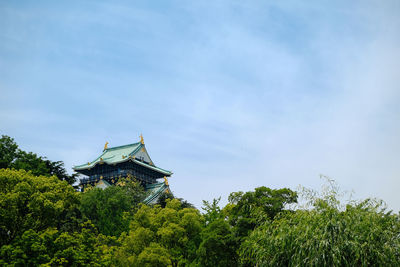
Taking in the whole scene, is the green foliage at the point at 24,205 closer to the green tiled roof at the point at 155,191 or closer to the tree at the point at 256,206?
A: the tree at the point at 256,206

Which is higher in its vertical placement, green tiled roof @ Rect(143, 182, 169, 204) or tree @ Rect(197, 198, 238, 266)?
green tiled roof @ Rect(143, 182, 169, 204)

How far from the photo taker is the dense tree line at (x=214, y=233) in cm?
1444

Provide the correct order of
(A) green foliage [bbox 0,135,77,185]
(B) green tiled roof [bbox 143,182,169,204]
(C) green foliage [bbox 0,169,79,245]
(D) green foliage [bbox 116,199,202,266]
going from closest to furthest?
1. (C) green foliage [bbox 0,169,79,245]
2. (D) green foliage [bbox 116,199,202,266]
3. (A) green foliage [bbox 0,135,77,185]
4. (B) green tiled roof [bbox 143,182,169,204]

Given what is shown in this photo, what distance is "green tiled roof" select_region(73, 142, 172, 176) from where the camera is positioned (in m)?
51.0

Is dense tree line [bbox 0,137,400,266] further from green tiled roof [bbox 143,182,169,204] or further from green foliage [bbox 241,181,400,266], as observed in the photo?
green tiled roof [bbox 143,182,169,204]

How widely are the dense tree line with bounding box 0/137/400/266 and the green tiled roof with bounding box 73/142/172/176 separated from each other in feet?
84.6

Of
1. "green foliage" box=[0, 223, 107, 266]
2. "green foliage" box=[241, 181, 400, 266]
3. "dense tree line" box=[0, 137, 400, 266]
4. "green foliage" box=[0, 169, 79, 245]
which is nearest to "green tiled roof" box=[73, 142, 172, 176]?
"dense tree line" box=[0, 137, 400, 266]

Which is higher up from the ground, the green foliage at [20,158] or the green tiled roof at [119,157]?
the green tiled roof at [119,157]

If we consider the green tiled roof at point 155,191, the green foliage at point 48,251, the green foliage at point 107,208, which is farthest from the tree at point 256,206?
the green tiled roof at point 155,191

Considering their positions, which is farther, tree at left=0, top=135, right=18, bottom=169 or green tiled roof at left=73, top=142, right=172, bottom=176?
green tiled roof at left=73, top=142, right=172, bottom=176

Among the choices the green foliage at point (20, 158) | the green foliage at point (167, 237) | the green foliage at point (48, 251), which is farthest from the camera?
the green foliage at point (20, 158)

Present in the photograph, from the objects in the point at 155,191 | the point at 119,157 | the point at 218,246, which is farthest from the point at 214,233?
the point at 119,157

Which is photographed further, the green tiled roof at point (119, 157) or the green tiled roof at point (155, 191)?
the green tiled roof at point (119, 157)

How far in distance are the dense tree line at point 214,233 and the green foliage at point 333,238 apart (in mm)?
31
